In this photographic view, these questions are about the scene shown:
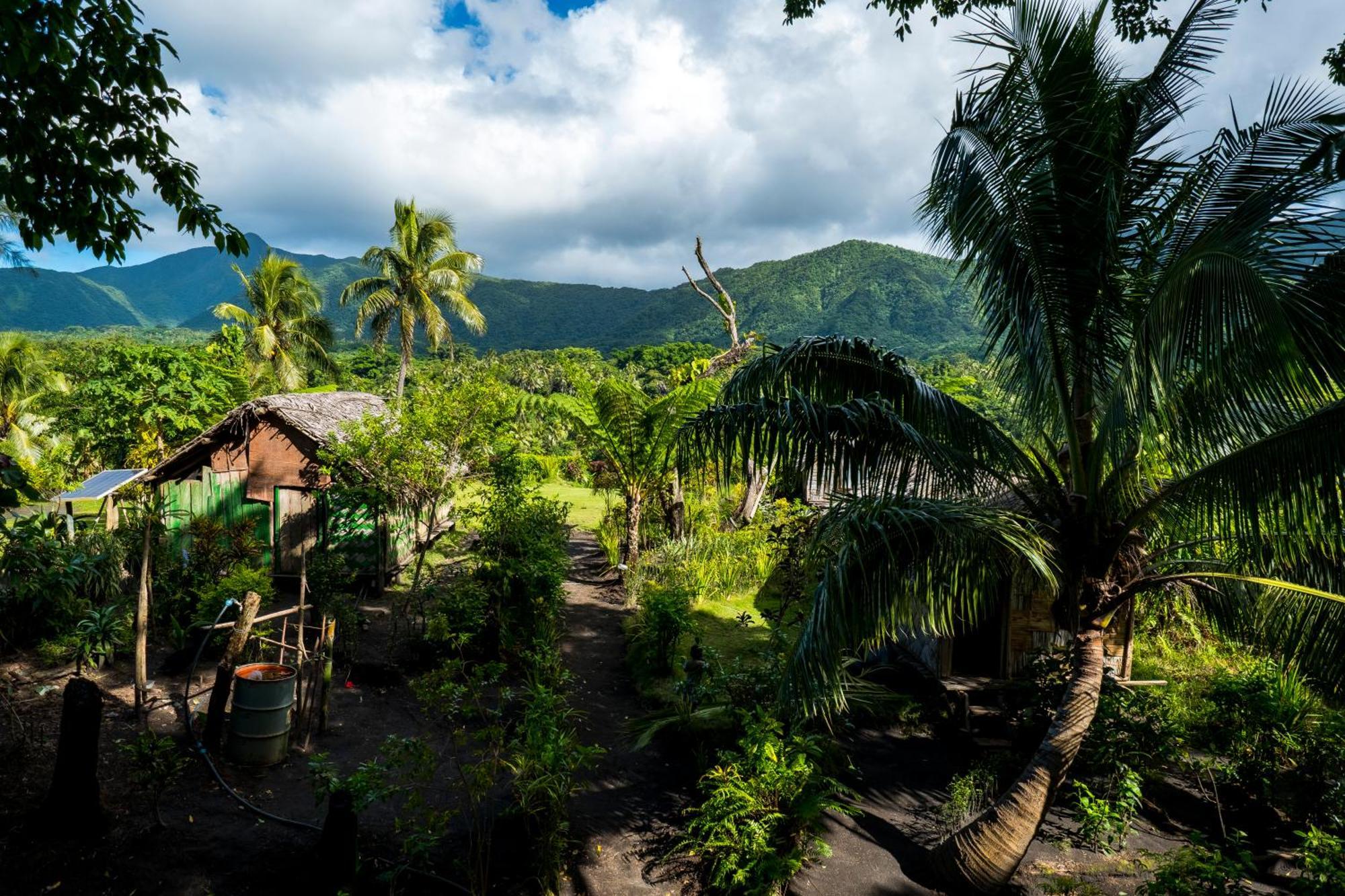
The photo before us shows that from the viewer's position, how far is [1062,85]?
4.75 meters

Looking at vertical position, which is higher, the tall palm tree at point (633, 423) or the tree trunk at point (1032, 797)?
the tall palm tree at point (633, 423)

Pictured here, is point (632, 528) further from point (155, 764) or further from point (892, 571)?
point (892, 571)

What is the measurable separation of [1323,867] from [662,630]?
6.42 metres

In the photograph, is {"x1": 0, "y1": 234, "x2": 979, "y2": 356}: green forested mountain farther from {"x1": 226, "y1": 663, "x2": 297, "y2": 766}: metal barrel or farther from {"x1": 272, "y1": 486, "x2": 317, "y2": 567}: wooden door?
{"x1": 226, "y1": 663, "x2": 297, "y2": 766}: metal barrel

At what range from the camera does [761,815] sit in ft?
16.5

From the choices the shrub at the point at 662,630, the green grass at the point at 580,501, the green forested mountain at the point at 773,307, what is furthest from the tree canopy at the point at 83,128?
the green forested mountain at the point at 773,307

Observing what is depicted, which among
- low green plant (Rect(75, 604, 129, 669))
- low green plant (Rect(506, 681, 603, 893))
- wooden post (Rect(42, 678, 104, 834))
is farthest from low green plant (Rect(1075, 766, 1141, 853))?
low green plant (Rect(75, 604, 129, 669))

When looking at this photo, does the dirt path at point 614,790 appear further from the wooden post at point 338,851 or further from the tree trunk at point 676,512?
the tree trunk at point 676,512

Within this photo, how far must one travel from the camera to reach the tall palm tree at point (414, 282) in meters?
25.2

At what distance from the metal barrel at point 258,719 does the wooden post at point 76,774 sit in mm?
1214

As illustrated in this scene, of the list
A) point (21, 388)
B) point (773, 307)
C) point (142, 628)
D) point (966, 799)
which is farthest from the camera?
point (773, 307)

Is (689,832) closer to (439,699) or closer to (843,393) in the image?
(439,699)

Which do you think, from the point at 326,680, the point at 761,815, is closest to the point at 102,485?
the point at 326,680

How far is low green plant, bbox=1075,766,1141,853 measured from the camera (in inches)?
200
